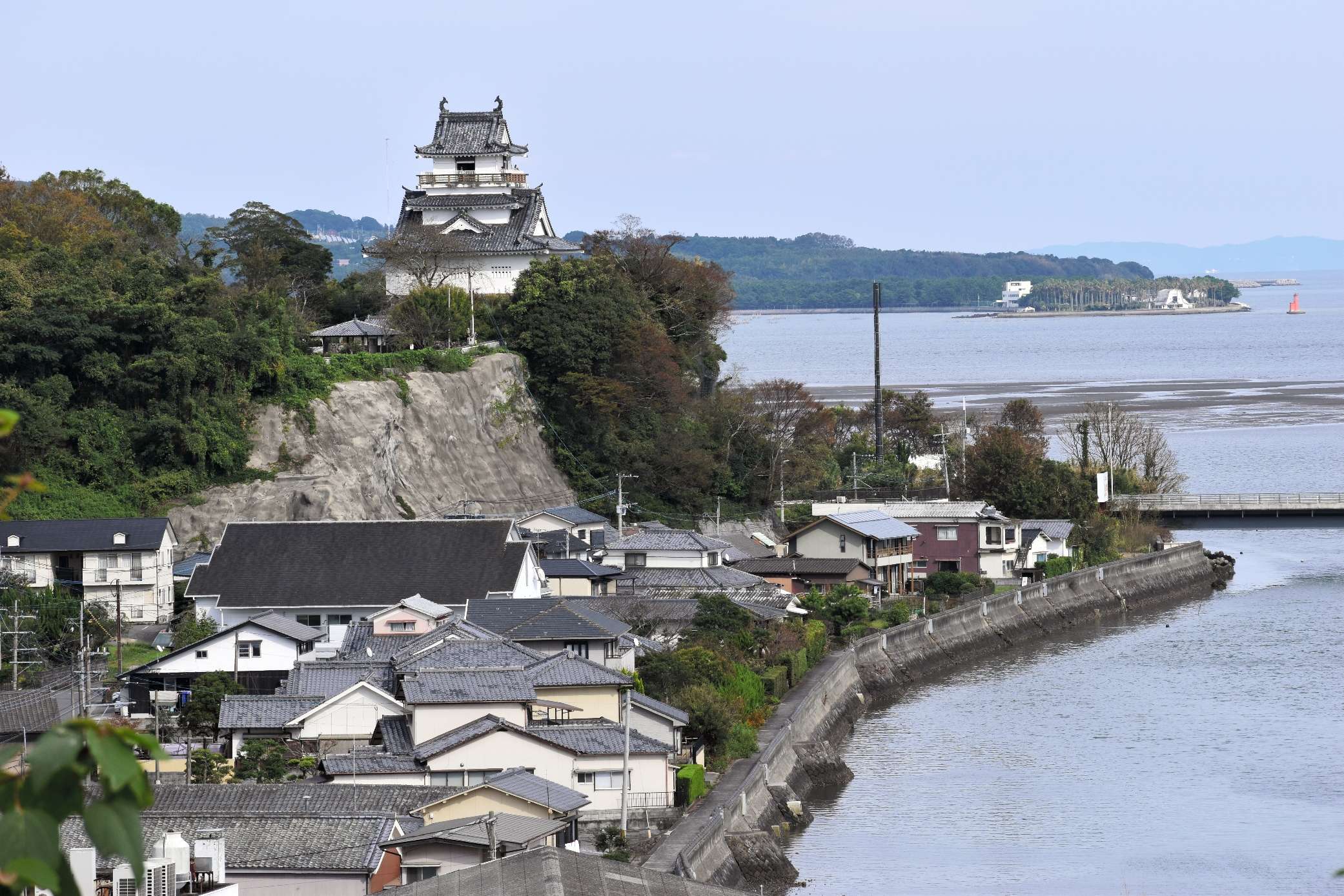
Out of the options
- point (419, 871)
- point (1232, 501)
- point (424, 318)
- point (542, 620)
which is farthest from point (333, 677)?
A: point (1232, 501)

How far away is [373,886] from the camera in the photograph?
14.2m

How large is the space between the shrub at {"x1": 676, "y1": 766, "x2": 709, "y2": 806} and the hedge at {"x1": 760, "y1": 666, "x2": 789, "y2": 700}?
5.38 m

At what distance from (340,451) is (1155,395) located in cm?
5706

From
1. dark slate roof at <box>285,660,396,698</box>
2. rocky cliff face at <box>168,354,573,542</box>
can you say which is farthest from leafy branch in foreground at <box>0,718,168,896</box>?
rocky cliff face at <box>168,354,573,542</box>

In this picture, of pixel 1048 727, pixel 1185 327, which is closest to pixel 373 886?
pixel 1048 727

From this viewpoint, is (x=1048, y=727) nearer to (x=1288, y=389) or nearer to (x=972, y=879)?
(x=972, y=879)

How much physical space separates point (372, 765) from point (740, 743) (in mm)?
5457

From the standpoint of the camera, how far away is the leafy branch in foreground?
8.43 feet

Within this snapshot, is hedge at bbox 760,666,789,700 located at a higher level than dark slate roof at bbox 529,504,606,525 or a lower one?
lower

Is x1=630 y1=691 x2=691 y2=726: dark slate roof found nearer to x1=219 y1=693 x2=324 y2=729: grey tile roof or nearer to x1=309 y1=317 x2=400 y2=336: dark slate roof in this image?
x1=219 y1=693 x2=324 y2=729: grey tile roof

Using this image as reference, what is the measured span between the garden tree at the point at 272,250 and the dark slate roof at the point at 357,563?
541 inches

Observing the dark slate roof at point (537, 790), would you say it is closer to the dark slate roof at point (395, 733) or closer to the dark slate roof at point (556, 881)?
the dark slate roof at point (395, 733)

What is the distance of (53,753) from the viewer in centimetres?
262

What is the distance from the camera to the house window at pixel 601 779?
18547 mm
